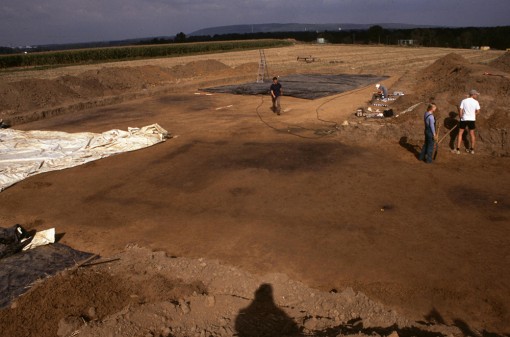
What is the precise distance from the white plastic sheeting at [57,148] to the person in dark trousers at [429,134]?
28.9 ft

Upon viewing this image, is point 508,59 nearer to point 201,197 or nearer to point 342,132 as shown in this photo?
point 342,132

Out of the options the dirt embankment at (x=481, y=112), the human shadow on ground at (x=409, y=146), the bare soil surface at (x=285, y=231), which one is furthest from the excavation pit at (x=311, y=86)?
the human shadow on ground at (x=409, y=146)

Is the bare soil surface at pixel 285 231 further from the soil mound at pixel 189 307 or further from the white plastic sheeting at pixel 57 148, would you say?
the white plastic sheeting at pixel 57 148

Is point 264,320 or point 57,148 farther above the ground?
point 57,148

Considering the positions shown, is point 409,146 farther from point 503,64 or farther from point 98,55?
point 98,55

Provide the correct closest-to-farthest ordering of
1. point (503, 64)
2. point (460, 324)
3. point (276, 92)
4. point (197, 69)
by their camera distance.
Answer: point (460, 324) → point (276, 92) → point (503, 64) → point (197, 69)

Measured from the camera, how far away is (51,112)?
1962 cm

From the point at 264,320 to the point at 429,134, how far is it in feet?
24.4

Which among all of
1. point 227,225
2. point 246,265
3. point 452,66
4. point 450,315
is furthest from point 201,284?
point 452,66

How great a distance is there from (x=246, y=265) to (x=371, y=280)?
2085mm

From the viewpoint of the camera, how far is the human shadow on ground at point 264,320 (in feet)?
16.8

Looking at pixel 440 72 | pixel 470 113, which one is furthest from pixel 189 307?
pixel 440 72

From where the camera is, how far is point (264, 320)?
17.6 ft

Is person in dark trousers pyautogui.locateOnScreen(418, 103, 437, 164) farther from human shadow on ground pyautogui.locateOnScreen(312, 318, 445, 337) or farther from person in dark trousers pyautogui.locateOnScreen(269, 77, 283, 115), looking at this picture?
person in dark trousers pyautogui.locateOnScreen(269, 77, 283, 115)
